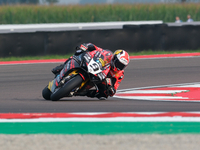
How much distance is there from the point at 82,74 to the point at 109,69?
1.68ft

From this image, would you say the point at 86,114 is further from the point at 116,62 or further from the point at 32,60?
→ the point at 32,60

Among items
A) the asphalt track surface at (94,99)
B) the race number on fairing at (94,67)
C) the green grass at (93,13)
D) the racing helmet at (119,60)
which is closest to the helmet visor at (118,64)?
the racing helmet at (119,60)

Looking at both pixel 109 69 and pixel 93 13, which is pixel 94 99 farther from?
pixel 93 13

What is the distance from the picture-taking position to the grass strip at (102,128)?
5.24 m

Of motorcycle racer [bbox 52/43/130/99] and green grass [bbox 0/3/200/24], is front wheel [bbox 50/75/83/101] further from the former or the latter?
green grass [bbox 0/3/200/24]

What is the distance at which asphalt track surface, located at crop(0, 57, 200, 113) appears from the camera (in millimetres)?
6887

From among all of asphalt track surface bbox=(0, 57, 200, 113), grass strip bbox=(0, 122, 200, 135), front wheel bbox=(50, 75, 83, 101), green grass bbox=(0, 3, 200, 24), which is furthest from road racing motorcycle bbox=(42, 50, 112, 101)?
green grass bbox=(0, 3, 200, 24)
